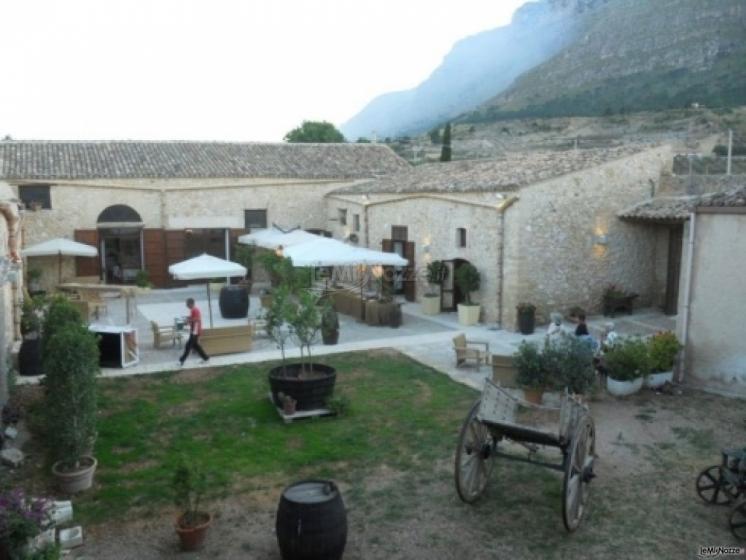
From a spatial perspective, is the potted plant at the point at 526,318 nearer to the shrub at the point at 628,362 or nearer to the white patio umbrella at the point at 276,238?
the shrub at the point at 628,362

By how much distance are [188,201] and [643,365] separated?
17.5 metres

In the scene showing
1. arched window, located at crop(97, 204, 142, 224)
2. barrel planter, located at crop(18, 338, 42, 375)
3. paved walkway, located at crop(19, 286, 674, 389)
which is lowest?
paved walkway, located at crop(19, 286, 674, 389)

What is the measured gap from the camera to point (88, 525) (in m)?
6.55

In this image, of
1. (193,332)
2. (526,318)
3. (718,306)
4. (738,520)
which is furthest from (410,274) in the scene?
(738,520)

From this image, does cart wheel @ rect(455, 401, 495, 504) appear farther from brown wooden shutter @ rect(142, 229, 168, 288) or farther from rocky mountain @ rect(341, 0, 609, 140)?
rocky mountain @ rect(341, 0, 609, 140)

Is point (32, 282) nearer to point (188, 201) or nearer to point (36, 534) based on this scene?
point (188, 201)

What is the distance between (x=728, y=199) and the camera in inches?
424

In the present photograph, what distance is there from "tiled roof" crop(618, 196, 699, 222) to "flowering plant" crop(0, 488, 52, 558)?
49.2 feet

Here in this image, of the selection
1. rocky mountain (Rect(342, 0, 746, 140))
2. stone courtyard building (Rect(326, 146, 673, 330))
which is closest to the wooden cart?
A: stone courtyard building (Rect(326, 146, 673, 330))

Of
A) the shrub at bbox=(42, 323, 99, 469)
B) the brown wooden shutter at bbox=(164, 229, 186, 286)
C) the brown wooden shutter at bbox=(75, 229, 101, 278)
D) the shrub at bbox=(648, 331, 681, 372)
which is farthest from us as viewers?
the brown wooden shutter at bbox=(164, 229, 186, 286)

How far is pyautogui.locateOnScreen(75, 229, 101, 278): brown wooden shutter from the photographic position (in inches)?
885

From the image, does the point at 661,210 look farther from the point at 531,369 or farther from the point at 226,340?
the point at 226,340

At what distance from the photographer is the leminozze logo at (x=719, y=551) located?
6.05 m

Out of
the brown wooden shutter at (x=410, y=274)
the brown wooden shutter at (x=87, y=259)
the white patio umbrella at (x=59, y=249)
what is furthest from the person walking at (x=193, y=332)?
the brown wooden shutter at (x=87, y=259)
